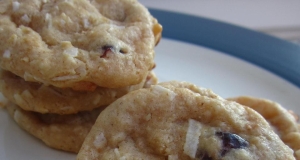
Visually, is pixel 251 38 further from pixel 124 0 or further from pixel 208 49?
pixel 124 0

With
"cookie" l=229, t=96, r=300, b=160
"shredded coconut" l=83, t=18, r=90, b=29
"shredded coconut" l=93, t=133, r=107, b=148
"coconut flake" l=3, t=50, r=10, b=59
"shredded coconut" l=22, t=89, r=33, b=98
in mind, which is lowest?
"cookie" l=229, t=96, r=300, b=160

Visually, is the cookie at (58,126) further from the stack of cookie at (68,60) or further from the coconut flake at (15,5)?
the coconut flake at (15,5)

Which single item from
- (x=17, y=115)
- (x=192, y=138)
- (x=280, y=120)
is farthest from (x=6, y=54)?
(x=280, y=120)

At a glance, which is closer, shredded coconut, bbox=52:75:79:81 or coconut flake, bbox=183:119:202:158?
coconut flake, bbox=183:119:202:158

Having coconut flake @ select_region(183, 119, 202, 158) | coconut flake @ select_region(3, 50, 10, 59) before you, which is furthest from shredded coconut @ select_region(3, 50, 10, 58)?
coconut flake @ select_region(183, 119, 202, 158)

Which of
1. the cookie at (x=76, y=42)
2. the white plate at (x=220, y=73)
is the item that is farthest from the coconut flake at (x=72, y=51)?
the white plate at (x=220, y=73)

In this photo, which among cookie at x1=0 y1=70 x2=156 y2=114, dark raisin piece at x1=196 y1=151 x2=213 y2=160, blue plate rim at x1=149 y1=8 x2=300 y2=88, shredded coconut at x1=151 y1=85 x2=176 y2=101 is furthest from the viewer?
blue plate rim at x1=149 y1=8 x2=300 y2=88

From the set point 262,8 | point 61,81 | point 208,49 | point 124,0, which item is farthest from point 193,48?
point 262,8

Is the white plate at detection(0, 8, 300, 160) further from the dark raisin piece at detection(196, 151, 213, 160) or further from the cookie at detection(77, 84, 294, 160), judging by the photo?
the dark raisin piece at detection(196, 151, 213, 160)
